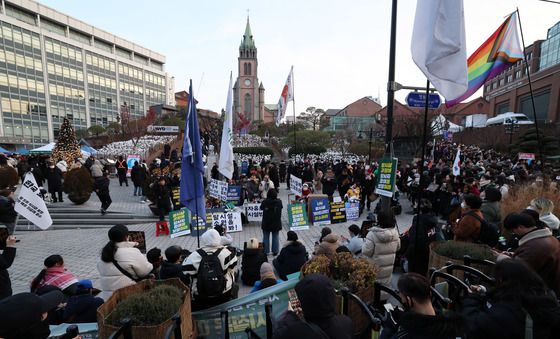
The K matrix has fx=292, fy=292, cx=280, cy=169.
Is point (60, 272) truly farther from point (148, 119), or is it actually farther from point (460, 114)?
point (460, 114)

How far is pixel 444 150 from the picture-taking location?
28.2m

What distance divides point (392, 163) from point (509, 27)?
15.3 ft

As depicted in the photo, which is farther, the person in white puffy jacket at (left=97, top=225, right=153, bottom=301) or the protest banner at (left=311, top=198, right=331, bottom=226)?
the protest banner at (left=311, top=198, right=331, bottom=226)

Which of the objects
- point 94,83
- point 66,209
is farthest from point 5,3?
point 66,209

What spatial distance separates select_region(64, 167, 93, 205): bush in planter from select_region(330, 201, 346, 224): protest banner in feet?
32.4

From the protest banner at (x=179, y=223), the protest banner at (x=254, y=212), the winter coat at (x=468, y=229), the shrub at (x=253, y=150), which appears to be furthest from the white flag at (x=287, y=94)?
the shrub at (x=253, y=150)

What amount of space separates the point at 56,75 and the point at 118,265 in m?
71.2

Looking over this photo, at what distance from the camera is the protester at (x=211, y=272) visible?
11.3 ft

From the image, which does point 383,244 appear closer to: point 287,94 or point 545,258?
point 545,258

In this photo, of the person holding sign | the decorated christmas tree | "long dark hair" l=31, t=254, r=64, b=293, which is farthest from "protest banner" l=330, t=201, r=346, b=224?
the decorated christmas tree

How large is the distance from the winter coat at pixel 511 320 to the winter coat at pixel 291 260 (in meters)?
3.24

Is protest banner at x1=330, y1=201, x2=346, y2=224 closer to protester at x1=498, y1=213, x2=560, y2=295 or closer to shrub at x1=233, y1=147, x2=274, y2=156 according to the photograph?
protester at x1=498, y1=213, x2=560, y2=295

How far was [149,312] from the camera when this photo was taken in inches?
102

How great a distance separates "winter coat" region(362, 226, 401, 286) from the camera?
13.9 feet
